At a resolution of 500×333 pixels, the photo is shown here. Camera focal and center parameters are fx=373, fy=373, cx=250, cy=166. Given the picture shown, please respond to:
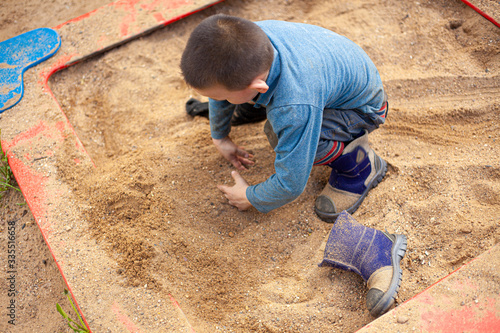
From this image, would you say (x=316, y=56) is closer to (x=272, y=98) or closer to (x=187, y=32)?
(x=272, y=98)

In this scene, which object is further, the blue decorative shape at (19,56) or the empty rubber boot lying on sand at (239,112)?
the blue decorative shape at (19,56)

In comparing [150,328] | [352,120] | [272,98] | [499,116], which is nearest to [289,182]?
[272,98]

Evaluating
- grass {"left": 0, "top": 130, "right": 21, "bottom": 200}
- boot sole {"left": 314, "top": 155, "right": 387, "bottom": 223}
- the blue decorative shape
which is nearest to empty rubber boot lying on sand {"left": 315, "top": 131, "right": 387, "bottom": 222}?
boot sole {"left": 314, "top": 155, "right": 387, "bottom": 223}

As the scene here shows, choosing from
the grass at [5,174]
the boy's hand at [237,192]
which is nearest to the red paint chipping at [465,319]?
the boy's hand at [237,192]

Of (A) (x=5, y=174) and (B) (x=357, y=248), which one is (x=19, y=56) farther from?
(B) (x=357, y=248)

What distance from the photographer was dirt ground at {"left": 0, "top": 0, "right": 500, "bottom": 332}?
1.56 meters

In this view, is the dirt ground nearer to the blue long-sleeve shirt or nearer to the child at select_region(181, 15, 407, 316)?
the child at select_region(181, 15, 407, 316)

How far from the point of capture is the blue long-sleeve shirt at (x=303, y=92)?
4.32ft

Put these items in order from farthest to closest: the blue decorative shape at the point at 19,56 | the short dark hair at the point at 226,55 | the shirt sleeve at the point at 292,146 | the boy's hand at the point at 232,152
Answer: the blue decorative shape at the point at 19,56, the boy's hand at the point at 232,152, the shirt sleeve at the point at 292,146, the short dark hair at the point at 226,55

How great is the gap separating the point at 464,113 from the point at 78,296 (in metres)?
2.11

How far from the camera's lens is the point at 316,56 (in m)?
1.40

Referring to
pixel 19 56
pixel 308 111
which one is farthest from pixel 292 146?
pixel 19 56

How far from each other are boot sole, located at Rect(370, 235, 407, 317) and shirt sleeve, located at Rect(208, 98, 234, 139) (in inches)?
36.8

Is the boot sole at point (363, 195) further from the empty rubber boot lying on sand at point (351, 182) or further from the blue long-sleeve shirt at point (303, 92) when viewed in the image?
the blue long-sleeve shirt at point (303, 92)
